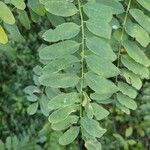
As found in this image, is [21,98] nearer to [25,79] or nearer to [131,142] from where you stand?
[25,79]

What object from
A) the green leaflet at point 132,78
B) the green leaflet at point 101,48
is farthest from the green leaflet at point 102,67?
the green leaflet at point 132,78

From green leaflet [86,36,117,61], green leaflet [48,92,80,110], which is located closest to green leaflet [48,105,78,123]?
green leaflet [48,92,80,110]

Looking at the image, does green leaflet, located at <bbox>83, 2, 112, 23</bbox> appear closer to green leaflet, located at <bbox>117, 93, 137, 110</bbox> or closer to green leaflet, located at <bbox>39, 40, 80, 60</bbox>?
green leaflet, located at <bbox>39, 40, 80, 60</bbox>

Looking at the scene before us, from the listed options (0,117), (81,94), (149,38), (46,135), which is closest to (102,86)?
(81,94)

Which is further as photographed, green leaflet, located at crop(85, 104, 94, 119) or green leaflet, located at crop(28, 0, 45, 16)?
green leaflet, located at crop(28, 0, 45, 16)

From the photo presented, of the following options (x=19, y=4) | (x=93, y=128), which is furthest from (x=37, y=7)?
(x=93, y=128)

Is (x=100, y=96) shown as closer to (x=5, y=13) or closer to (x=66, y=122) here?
(x=66, y=122)

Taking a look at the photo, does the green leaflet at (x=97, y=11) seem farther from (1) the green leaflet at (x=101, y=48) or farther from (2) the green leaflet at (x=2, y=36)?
(2) the green leaflet at (x=2, y=36)
